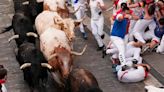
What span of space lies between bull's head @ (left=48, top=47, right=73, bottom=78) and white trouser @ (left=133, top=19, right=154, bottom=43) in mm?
2785

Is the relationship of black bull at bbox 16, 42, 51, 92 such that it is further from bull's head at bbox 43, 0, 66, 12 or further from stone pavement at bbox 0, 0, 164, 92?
bull's head at bbox 43, 0, 66, 12

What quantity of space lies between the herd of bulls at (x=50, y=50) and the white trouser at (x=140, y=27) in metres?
1.87

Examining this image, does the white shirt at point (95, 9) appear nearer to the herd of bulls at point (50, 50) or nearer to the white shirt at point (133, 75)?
the herd of bulls at point (50, 50)

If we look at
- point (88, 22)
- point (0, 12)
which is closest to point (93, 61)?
point (88, 22)

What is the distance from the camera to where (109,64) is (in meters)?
11.7

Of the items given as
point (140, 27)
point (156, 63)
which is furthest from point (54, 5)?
point (156, 63)

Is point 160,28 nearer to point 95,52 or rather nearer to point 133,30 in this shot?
point 133,30

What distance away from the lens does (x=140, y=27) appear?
1209 cm

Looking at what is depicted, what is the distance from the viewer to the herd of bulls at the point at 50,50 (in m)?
8.98

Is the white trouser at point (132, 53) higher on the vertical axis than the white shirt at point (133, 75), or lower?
higher

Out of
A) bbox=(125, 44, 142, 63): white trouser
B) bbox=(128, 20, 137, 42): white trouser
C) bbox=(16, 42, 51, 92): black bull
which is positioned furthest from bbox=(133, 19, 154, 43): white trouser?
bbox=(16, 42, 51, 92): black bull

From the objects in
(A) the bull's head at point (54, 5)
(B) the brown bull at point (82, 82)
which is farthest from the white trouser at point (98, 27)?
(B) the brown bull at point (82, 82)

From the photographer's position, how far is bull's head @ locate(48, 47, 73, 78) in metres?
9.58

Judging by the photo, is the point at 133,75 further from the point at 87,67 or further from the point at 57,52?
the point at 57,52
